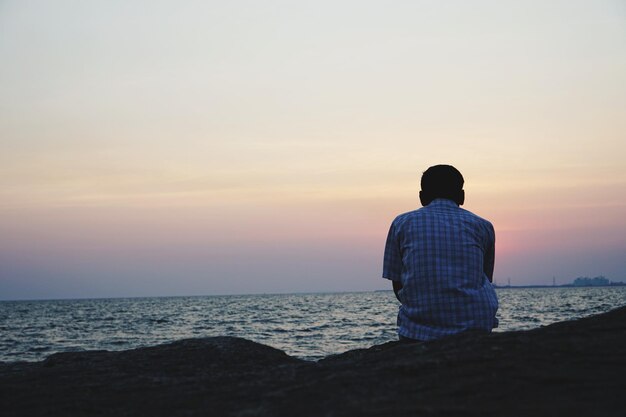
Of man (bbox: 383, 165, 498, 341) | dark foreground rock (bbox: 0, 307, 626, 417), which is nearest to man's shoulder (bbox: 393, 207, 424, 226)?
man (bbox: 383, 165, 498, 341)

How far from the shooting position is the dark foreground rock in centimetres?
250

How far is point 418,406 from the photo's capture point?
8.21ft

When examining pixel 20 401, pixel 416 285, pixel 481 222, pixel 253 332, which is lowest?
pixel 253 332

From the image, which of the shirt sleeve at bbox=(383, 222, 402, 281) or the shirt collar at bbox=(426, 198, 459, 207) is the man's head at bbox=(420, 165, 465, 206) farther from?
the shirt sleeve at bbox=(383, 222, 402, 281)

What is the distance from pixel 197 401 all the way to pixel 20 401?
3.69 ft

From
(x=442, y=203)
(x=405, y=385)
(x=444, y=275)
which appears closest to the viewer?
(x=405, y=385)

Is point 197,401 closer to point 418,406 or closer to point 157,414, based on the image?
point 157,414

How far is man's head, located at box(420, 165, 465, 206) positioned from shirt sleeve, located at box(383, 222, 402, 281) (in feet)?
1.24

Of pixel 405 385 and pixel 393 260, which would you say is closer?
pixel 405 385

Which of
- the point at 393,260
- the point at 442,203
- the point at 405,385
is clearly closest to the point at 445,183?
the point at 442,203

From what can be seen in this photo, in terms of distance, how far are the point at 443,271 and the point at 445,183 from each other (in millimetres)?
671

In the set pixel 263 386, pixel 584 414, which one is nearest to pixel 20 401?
pixel 263 386

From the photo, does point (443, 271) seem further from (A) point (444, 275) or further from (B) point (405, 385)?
(B) point (405, 385)

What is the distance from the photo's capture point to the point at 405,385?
9.30 feet
